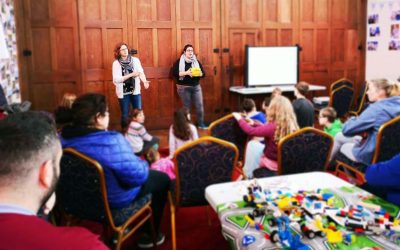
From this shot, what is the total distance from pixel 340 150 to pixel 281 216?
1990 mm

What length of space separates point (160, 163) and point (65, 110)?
40.5 inches

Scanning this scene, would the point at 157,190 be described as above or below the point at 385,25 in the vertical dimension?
below

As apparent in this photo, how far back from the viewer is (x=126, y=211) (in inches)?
101

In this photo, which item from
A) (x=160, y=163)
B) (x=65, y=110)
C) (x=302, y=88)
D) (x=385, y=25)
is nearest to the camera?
(x=65, y=110)

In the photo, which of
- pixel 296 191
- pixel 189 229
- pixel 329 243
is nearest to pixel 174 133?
pixel 189 229

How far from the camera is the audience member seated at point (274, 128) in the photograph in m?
3.26

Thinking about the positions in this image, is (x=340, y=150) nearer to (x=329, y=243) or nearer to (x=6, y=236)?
(x=329, y=243)

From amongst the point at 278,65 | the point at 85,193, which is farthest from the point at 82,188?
the point at 278,65

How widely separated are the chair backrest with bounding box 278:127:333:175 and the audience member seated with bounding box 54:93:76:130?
1391mm

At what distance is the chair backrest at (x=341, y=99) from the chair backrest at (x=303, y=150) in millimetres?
2500

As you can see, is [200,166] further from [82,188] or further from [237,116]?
[237,116]

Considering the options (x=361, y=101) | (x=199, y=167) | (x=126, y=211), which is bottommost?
(x=126, y=211)

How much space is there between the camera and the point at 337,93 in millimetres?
5418

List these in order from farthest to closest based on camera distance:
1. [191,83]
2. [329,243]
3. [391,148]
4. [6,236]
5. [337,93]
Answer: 1. [337,93]
2. [391,148]
3. [329,243]
4. [191,83]
5. [6,236]
